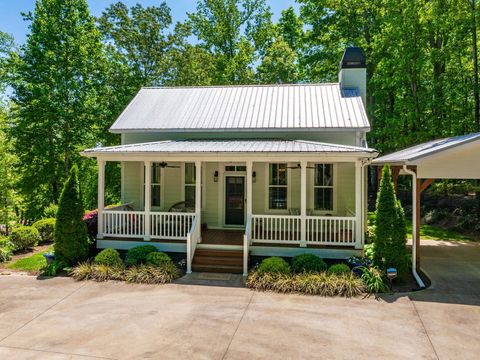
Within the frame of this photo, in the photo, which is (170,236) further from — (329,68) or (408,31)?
(329,68)

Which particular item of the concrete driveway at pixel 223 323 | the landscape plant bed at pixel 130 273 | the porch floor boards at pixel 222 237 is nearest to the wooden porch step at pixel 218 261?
the porch floor boards at pixel 222 237

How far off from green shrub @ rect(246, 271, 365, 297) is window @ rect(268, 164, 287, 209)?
3.89 meters

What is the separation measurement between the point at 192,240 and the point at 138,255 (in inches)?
63.7

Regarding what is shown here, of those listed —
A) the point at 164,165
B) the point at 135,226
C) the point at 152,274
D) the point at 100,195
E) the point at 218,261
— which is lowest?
the point at 152,274

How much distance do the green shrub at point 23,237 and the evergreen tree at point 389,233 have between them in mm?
11913

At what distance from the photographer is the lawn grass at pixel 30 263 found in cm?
995

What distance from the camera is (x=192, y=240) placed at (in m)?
9.69

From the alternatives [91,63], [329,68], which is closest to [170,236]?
[91,63]

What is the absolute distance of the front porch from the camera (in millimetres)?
9461

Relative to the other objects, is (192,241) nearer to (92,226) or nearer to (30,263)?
(92,226)

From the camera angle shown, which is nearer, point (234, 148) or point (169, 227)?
point (234, 148)

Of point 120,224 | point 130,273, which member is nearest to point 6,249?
point 120,224

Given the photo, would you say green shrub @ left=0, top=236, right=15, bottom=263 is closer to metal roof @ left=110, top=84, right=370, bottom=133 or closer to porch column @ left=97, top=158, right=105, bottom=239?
porch column @ left=97, top=158, right=105, bottom=239

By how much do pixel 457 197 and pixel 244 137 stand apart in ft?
51.0
